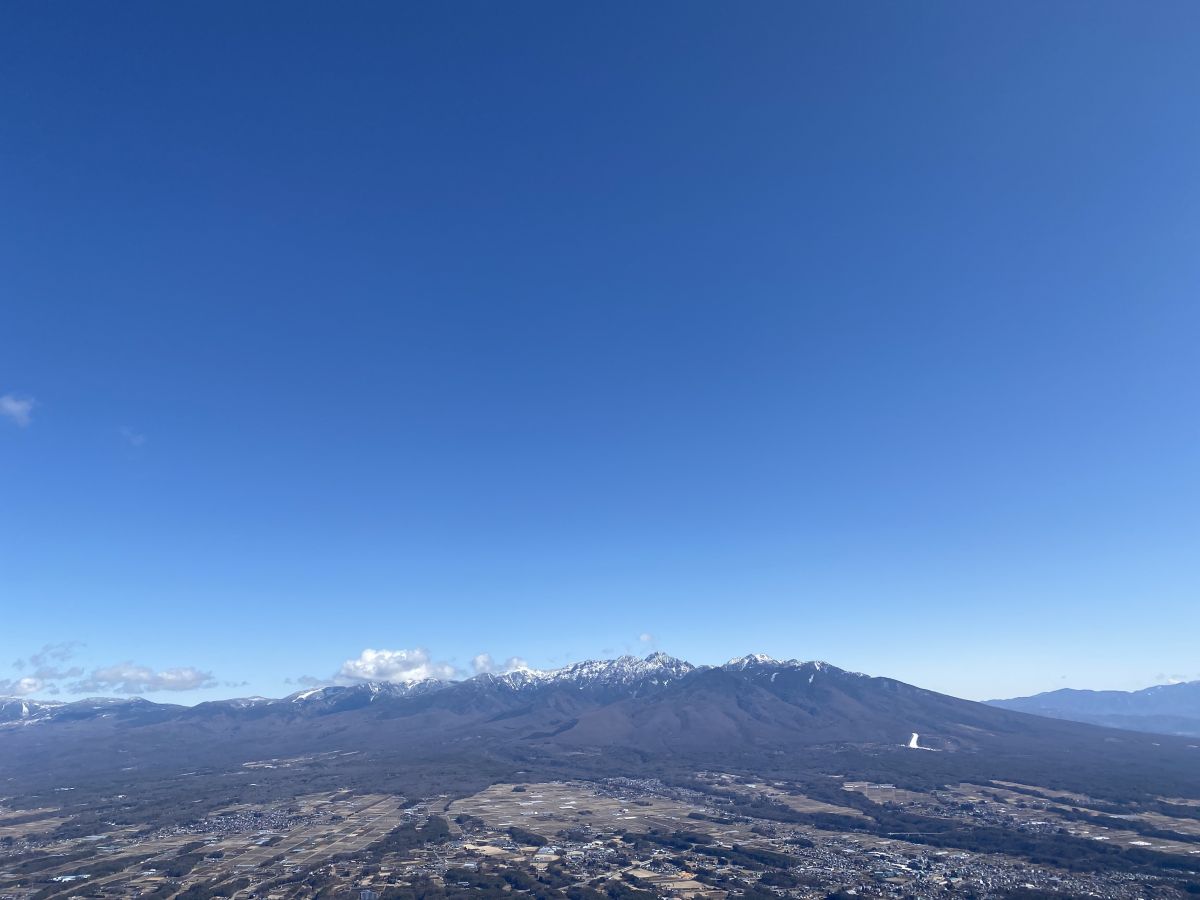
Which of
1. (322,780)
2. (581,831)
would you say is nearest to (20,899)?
(581,831)

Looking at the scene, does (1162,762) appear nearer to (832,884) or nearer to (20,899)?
(832,884)

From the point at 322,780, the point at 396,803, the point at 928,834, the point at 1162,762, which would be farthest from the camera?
the point at 1162,762

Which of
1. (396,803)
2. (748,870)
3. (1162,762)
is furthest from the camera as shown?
(1162,762)

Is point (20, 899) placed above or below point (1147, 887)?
below

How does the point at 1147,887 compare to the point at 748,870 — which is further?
the point at 748,870

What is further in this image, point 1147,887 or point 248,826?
point 248,826

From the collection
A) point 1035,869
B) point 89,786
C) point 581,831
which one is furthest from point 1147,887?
point 89,786

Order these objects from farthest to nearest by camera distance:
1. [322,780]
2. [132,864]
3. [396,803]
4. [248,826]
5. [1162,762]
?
1. [1162,762]
2. [322,780]
3. [396,803]
4. [248,826]
5. [132,864]

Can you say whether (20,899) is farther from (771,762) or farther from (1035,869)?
(771,762)

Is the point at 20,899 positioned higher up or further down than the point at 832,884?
further down
